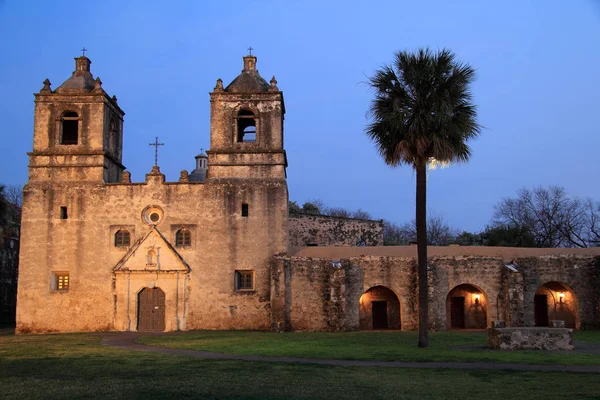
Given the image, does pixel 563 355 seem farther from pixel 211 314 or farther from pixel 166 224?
pixel 166 224

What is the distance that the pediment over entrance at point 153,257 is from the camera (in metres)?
31.2

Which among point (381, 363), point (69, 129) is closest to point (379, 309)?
point (381, 363)

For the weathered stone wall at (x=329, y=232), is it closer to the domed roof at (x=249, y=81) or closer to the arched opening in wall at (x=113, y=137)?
the domed roof at (x=249, y=81)

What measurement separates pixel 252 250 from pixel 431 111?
13000 millimetres

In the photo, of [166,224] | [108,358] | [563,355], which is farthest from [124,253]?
[563,355]

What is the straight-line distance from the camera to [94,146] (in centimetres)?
3231

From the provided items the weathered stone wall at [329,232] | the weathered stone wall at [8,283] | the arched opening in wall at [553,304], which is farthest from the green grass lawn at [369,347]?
the weathered stone wall at [8,283]

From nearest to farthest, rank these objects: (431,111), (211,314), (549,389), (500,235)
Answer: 1. (549,389)
2. (431,111)
3. (211,314)
4. (500,235)

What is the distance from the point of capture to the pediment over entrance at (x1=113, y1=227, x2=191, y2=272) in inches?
1228

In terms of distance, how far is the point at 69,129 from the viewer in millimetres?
34031

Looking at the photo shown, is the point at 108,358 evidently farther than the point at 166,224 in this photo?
No

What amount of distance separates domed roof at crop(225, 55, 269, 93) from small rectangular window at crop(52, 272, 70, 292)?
12.2 meters

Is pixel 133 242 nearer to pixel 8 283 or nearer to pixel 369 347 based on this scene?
pixel 369 347

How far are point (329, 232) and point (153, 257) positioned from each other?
1524cm
